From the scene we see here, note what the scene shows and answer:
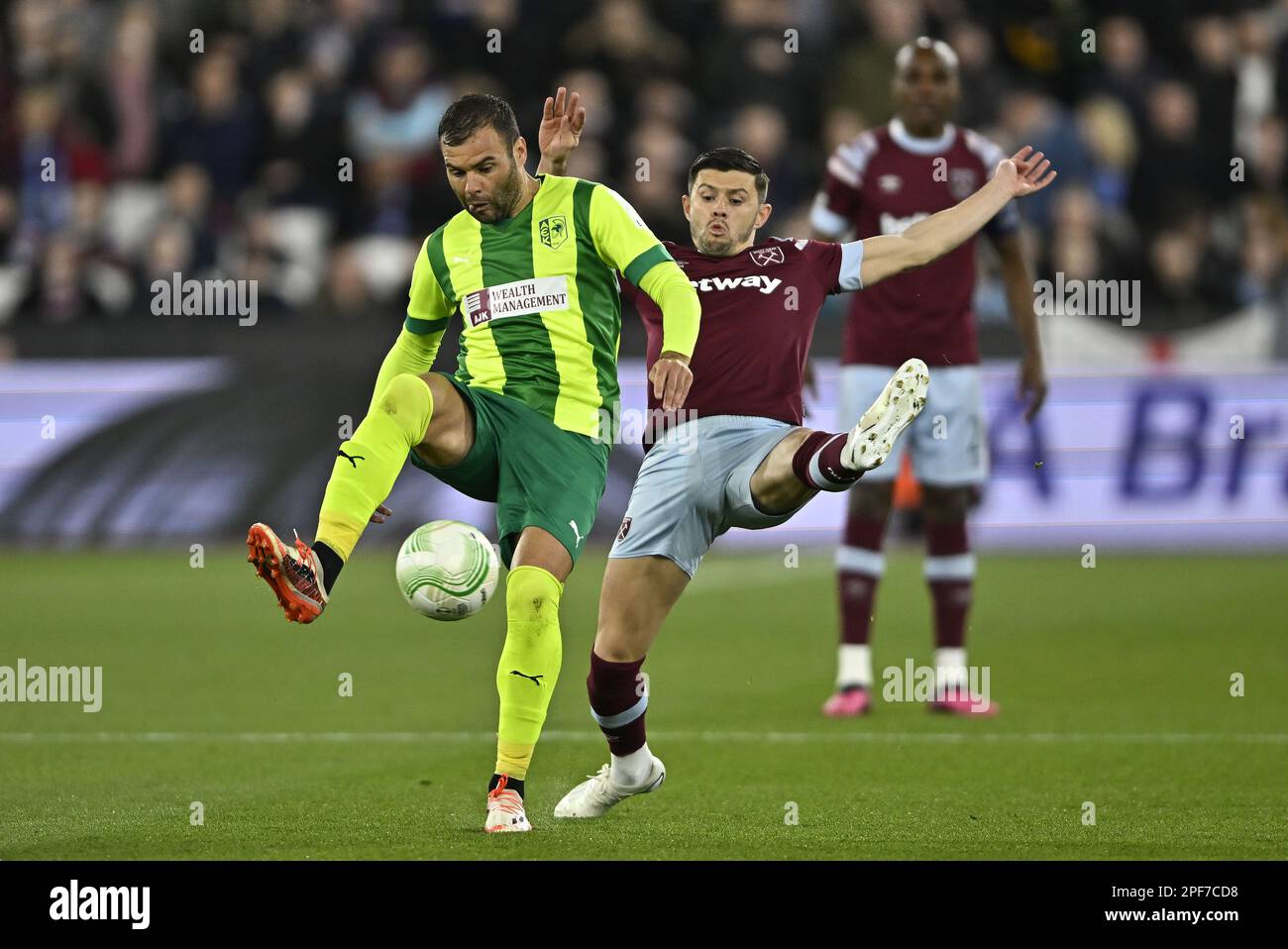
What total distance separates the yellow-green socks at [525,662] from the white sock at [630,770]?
1.22 ft

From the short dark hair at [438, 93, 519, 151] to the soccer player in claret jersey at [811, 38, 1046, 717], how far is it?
281 cm

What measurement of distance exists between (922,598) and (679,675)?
315 cm

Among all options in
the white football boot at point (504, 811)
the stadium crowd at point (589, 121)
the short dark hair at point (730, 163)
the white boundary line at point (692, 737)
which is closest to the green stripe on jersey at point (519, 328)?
the short dark hair at point (730, 163)

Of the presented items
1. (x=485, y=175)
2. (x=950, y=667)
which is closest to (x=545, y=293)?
(x=485, y=175)

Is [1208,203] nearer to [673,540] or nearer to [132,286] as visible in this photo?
[132,286]

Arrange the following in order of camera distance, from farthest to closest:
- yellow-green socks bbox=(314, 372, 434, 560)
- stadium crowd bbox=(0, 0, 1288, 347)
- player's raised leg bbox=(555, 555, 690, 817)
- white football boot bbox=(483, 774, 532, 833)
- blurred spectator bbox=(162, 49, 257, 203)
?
blurred spectator bbox=(162, 49, 257, 203), stadium crowd bbox=(0, 0, 1288, 347), player's raised leg bbox=(555, 555, 690, 817), white football boot bbox=(483, 774, 532, 833), yellow-green socks bbox=(314, 372, 434, 560)

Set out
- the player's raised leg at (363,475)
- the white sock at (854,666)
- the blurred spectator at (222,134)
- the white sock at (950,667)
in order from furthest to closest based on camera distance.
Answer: the blurred spectator at (222,134) → the white sock at (950,667) → the white sock at (854,666) → the player's raised leg at (363,475)

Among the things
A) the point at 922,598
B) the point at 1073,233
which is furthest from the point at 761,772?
the point at 1073,233

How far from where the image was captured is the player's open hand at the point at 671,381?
5414 mm

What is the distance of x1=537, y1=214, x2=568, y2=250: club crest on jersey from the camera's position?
240 inches

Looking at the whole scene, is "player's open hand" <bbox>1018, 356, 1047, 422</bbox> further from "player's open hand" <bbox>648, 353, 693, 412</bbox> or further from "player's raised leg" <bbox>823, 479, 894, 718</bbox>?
"player's open hand" <bbox>648, 353, 693, 412</bbox>

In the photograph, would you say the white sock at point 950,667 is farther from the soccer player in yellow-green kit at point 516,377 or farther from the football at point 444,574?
the football at point 444,574

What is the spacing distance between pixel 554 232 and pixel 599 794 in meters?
1.61

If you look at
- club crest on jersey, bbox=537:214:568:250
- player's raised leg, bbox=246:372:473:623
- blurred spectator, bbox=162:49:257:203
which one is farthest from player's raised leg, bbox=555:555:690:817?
blurred spectator, bbox=162:49:257:203
